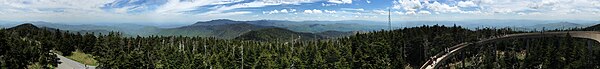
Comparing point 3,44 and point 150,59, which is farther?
point 3,44

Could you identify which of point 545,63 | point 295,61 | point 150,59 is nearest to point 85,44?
point 150,59

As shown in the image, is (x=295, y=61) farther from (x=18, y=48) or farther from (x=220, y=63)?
(x=18, y=48)

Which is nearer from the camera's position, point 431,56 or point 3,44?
point 3,44

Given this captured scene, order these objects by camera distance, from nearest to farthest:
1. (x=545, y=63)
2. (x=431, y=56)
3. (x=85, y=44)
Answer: (x=545, y=63) < (x=431, y=56) < (x=85, y=44)

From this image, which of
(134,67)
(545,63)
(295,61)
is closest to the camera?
(134,67)

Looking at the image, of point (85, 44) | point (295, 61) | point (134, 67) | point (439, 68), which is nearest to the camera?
point (134, 67)

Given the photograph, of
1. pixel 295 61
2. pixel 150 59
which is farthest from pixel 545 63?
pixel 150 59

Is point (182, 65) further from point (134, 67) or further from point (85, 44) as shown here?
point (85, 44)

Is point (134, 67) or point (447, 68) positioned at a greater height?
point (134, 67)

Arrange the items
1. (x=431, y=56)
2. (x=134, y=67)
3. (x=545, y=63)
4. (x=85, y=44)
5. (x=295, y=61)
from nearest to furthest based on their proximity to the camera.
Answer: (x=134, y=67), (x=295, y=61), (x=545, y=63), (x=431, y=56), (x=85, y=44)
